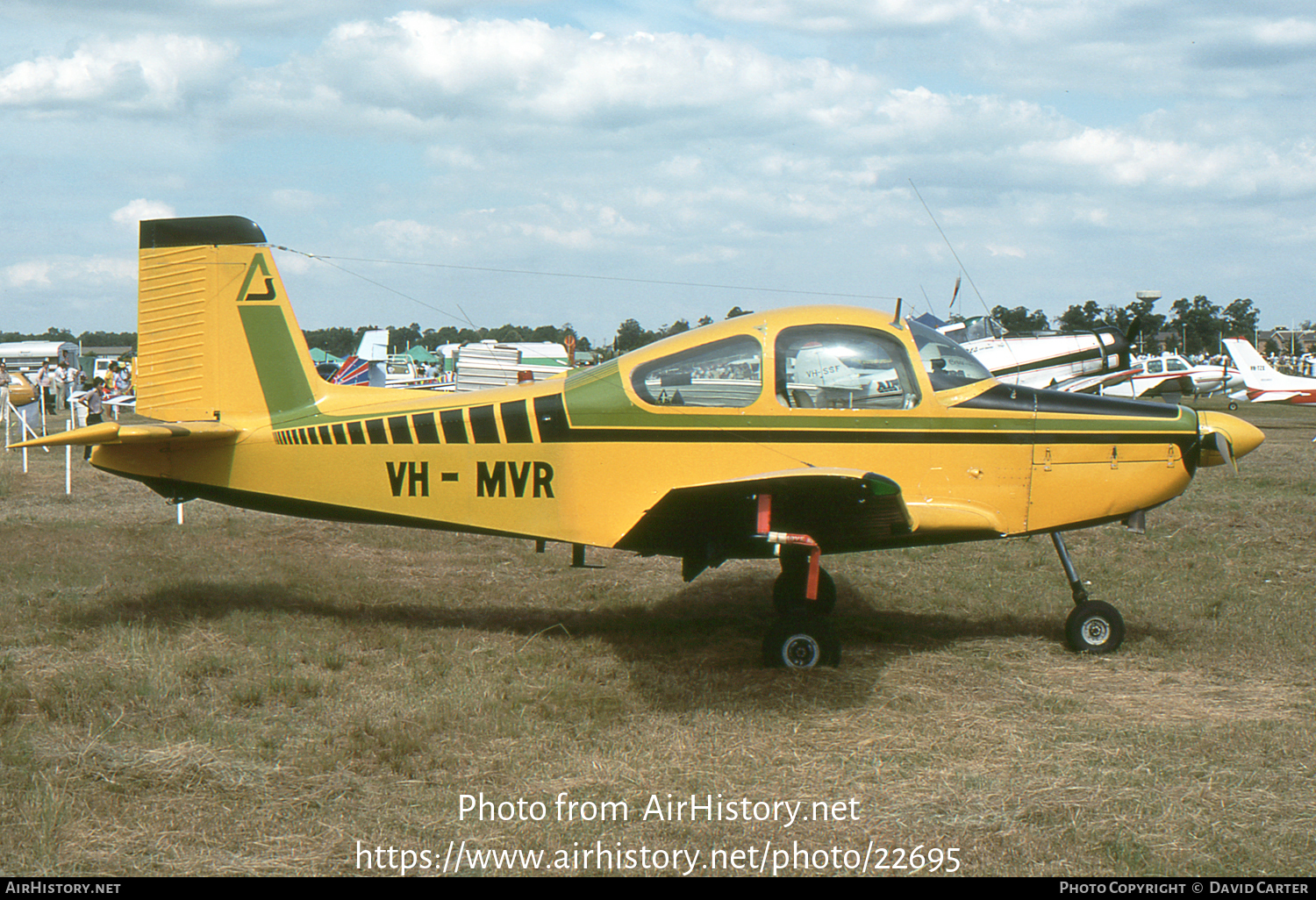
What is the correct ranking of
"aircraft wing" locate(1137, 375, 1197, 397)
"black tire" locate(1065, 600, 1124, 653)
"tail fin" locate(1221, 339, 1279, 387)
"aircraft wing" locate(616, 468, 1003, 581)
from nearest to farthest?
"aircraft wing" locate(616, 468, 1003, 581) → "black tire" locate(1065, 600, 1124, 653) → "tail fin" locate(1221, 339, 1279, 387) → "aircraft wing" locate(1137, 375, 1197, 397)

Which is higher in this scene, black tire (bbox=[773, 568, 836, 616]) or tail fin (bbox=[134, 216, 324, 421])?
tail fin (bbox=[134, 216, 324, 421])

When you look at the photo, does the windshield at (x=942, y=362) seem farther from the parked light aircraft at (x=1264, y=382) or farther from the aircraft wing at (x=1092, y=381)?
the parked light aircraft at (x=1264, y=382)

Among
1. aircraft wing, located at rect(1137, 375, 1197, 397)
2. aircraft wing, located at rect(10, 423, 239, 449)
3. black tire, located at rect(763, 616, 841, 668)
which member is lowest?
black tire, located at rect(763, 616, 841, 668)

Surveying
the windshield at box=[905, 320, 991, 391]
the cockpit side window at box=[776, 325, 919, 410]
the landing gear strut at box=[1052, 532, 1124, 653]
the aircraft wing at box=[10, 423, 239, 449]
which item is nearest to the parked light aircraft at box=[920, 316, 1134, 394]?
the landing gear strut at box=[1052, 532, 1124, 653]

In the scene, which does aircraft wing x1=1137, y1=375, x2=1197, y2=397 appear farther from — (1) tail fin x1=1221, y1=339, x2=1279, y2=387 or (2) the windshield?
(2) the windshield

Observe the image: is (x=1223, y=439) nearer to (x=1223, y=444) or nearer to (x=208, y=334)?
(x=1223, y=444)

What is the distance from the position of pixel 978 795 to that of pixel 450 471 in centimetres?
366

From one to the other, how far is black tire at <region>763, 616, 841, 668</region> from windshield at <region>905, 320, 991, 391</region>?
1670 mm

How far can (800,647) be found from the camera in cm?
603

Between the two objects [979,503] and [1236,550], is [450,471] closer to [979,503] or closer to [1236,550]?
[979,503]

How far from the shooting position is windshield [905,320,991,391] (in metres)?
6.02

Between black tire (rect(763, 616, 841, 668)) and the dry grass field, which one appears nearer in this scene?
the dry grass field

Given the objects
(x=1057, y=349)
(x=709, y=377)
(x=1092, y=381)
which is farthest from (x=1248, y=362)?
(x=709, y=377)

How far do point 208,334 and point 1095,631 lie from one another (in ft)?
20.6
